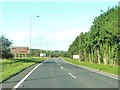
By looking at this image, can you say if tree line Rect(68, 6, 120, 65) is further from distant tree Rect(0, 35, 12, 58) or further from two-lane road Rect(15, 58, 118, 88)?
distant tree Rect(0, 35, 12, 58)

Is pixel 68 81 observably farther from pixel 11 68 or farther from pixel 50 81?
pixel 11 68

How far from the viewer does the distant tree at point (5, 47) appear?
91.4m

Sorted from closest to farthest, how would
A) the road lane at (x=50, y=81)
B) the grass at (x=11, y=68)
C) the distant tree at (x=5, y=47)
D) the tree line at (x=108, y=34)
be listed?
the road lane at (x=50, y=81)
the grass at (x=11, y=68)
the tree line at (x=108, y=34)
the distant tree at (x=5, y=47)

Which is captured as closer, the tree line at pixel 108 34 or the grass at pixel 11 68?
the grass at pixel 11 68

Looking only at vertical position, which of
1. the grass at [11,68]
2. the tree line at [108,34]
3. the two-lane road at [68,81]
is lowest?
the two-lane road at [68,81]

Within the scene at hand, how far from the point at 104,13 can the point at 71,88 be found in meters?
42.9

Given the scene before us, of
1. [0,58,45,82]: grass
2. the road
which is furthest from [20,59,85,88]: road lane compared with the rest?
[0,58,45,82]: grass

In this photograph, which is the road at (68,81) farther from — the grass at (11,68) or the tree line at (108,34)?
the tree line at (108,34)

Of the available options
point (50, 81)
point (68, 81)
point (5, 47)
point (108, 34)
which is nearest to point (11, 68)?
point (108, 34)

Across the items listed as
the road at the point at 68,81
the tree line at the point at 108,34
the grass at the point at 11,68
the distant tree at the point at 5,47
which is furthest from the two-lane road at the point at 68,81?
the distant tree at the point at 5,47

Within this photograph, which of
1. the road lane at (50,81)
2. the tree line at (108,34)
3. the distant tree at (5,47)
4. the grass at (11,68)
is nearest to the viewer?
the road lane at (50,81)

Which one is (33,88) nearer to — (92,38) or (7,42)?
(92,38)

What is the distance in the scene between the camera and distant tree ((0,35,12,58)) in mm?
91375

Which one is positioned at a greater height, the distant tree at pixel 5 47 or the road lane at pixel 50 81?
the distant tree at pixel 5 47
